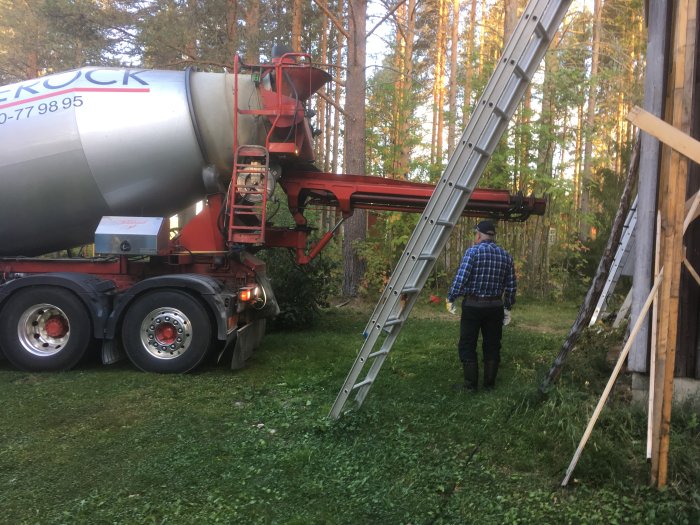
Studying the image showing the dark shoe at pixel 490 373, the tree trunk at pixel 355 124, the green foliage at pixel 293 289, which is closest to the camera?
the dark shoe at pixel 490 373

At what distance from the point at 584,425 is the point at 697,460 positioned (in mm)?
758

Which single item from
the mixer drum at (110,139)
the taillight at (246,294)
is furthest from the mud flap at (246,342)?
the mixer drum at (110,139)

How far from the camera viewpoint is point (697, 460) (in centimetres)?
324

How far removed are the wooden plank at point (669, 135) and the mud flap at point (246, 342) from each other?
4795mm

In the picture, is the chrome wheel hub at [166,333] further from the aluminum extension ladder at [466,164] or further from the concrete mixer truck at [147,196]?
the aluminum extension ladder at [466,164]

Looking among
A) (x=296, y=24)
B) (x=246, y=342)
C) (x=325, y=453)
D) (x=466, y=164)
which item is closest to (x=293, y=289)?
(x=246, y=342)

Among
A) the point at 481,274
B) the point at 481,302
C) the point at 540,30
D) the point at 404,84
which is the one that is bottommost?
the point at 481,302

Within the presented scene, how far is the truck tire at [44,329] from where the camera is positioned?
627 centimetres

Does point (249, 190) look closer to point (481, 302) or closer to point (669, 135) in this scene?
point (481, 302)

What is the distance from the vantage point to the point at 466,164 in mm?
4070

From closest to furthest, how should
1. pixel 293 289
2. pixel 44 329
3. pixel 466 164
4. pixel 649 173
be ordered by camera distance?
1. pixel 466 164
2. pixel 649 173
3. pixel 44 329
4. pixel 293 289

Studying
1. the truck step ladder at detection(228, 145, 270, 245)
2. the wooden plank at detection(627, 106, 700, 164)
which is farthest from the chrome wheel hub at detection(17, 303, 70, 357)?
the wooden plank at detection(627, 106, 700, 164)

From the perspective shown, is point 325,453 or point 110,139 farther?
point 110,139

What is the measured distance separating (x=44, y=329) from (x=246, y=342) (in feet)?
7.70
